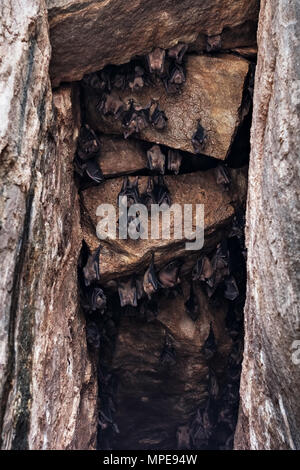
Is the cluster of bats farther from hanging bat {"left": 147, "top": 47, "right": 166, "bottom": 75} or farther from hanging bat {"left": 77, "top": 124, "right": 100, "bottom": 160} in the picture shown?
hanging bat {"left": 77, "top": 124, "right": 100, "bottom": 160}

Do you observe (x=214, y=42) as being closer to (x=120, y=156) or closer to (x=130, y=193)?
(x=120, y=156)

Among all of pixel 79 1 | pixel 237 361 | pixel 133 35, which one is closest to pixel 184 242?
pixel 237 361

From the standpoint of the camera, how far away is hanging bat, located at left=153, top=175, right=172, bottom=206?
600 centimetres

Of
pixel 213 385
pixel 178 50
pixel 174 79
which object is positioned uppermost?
pixel 178 50

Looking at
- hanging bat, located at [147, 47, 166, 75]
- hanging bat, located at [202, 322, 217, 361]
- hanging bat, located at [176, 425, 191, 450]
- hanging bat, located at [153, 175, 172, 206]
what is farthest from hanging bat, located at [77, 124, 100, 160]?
hanging bat, located at [176, 425, 191, 450]

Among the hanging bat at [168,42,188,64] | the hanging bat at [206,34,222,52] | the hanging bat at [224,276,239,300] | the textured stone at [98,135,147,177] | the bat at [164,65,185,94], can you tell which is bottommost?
the hanging bat at [224,276,239,300]

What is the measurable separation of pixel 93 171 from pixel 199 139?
3.75 feet

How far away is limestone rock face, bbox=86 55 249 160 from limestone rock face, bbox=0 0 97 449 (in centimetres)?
91

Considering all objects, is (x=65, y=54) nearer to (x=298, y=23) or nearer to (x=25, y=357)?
(x=298, y=23)

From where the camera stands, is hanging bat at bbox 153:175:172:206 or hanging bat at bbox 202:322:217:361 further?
hanging bat at bbox 202:322:217:361

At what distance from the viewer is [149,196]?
599 centimetres

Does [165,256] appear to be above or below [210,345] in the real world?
above

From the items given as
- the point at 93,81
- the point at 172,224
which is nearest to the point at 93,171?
the point at 93,81

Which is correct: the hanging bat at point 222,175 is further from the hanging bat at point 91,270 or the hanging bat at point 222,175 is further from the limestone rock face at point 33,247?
the limestone rock face at point 33,247
